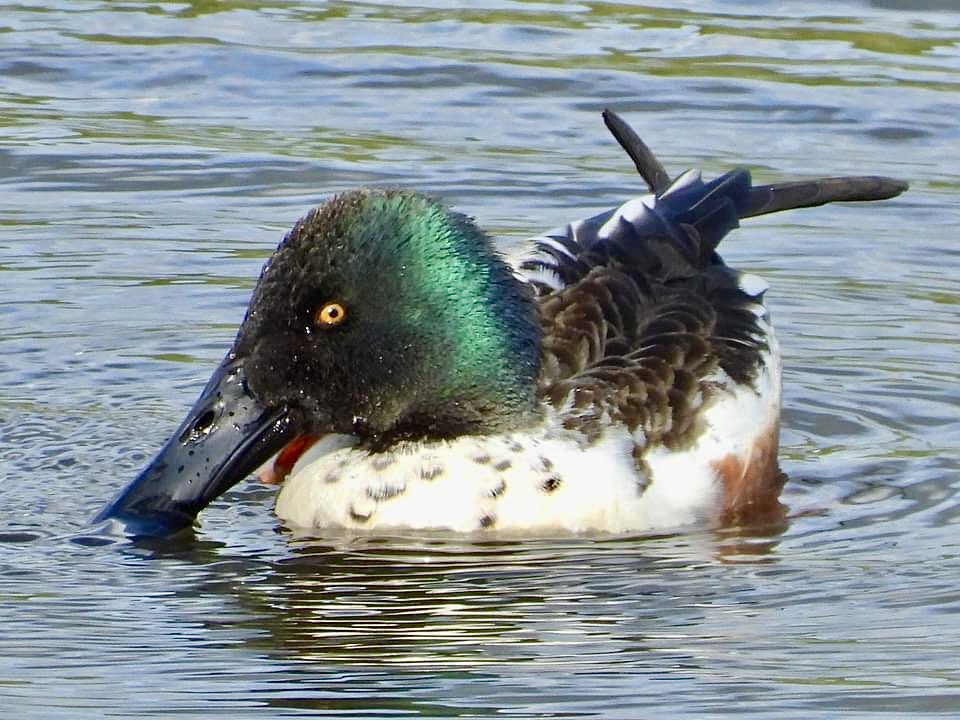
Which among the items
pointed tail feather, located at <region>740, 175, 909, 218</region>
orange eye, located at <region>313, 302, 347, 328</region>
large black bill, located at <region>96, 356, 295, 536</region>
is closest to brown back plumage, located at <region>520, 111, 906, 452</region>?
pointed tail feather, located at <region>740, 175, 909, 218</region>

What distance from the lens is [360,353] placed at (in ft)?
23.5

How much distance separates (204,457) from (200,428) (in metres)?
0.09

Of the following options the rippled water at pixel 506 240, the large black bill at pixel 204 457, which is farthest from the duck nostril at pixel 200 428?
the rippled water at pixel 506 240

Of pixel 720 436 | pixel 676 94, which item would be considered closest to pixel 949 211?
pixel 676 94

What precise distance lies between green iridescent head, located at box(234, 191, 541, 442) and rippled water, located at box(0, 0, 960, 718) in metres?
0.39

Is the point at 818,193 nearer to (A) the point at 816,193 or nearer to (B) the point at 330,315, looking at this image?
(A) the point at 816,193

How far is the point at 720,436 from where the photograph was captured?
7.61m

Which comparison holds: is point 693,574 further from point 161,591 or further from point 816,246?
point 816,246

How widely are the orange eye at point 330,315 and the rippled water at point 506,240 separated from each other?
646 mm

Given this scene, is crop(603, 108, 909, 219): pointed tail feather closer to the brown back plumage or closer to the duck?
the brown back plumage

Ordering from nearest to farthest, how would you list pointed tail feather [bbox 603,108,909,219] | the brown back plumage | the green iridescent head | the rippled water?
the rippled water < the green iridescent head < the brown back plumage < pointed tail feather [bbox 603,108,909,219]

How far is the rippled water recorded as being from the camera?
6.00m

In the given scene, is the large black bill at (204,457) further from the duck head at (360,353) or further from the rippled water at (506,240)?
the rippled water at (506,240)

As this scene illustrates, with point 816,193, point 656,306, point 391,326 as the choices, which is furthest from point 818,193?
point 391,326
